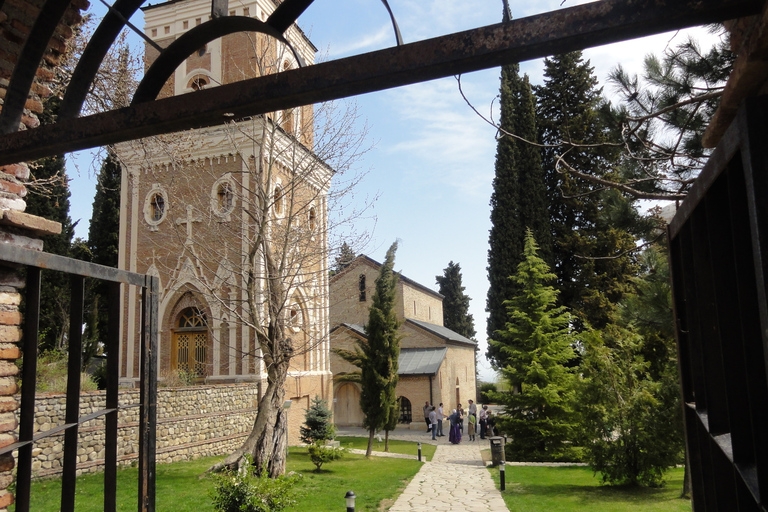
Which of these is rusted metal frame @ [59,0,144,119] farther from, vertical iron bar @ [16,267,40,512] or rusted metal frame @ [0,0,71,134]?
vertical iron bar @ [16,267,40,512]

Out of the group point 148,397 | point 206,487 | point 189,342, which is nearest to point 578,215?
point 189,342

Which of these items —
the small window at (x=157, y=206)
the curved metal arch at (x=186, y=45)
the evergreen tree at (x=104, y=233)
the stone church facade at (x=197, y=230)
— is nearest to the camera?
the curved metal arch at (x=186, y=45)

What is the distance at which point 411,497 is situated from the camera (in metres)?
12.0

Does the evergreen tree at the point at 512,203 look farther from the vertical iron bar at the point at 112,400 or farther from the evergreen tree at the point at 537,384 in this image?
the vertical iron bar at the point at 112,400

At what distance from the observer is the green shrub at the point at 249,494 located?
857 centimetres

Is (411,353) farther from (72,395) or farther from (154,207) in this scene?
(72,395)

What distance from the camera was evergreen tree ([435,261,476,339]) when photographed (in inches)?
1998

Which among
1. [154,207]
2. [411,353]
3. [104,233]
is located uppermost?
[104,233]

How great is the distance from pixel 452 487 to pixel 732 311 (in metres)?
12.7

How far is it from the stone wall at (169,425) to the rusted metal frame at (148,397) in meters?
8.86

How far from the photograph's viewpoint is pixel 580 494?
12195mm

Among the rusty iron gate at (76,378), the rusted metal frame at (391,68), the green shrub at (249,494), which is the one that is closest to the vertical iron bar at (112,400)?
the rusty iron gate at (76,378)

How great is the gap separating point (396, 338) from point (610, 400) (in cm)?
857

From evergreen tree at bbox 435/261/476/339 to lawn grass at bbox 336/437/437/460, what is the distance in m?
25.9
